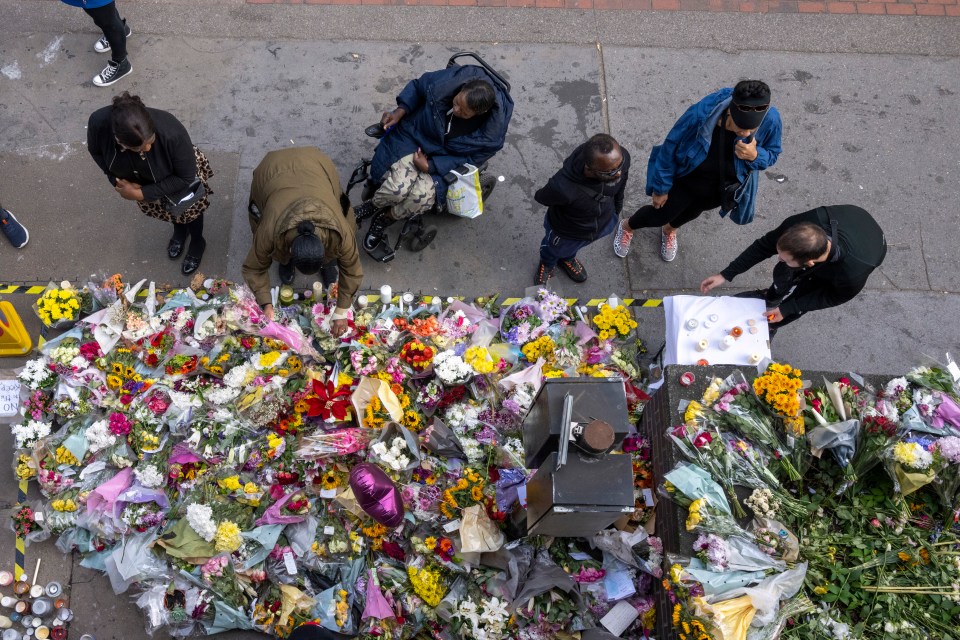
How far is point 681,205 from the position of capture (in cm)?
462

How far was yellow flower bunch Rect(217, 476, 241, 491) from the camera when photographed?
386cm

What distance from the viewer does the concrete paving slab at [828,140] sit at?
5.30 metres

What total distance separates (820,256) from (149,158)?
12.4 ft

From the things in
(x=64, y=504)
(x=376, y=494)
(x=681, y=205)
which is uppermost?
(x=681, y=205)

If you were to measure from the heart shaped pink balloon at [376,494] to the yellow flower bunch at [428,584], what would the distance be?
334 mm

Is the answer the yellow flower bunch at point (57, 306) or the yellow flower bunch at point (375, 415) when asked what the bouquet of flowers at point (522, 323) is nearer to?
the yellow flower bunch at point (375, 415)

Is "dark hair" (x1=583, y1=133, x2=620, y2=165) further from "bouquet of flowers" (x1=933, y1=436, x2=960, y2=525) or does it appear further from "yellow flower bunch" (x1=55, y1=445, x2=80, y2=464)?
"yellow flower bunch" (x1=55, y1=445, x2=80, y2=464)

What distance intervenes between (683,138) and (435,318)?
76.0 inches

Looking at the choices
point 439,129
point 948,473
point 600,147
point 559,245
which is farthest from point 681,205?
point 948,473

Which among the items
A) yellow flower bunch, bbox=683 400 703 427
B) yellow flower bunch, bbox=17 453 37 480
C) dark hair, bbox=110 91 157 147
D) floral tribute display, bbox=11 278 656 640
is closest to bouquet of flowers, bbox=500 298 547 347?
floral tribute display, bbox=11 278 656 640

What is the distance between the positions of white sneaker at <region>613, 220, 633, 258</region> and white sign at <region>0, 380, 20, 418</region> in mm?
4270

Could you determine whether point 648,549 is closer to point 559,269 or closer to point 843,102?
point 559,269

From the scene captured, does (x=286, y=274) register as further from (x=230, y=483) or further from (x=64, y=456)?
(x=64, y=456)

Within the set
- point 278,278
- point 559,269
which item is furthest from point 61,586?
point 559,269
